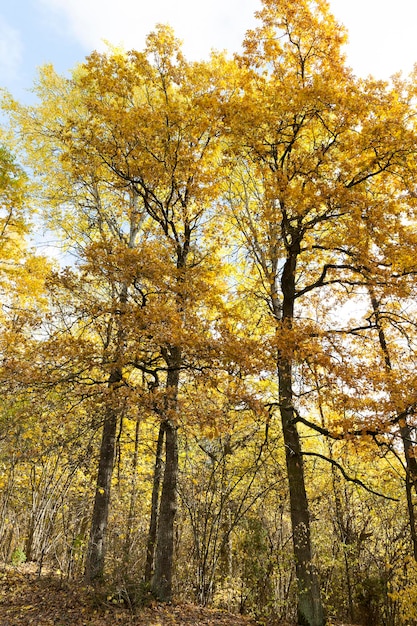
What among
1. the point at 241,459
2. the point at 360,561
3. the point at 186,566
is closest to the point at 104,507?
the point at 186,566

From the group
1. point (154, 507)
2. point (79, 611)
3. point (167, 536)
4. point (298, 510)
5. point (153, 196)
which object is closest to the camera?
point (79, 611)

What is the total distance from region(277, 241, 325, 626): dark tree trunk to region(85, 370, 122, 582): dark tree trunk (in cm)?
294

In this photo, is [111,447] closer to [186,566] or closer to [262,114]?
[186,566]

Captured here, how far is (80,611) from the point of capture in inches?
219

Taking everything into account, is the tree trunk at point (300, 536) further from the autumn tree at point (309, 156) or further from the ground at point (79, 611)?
the ground at point (79, 611)

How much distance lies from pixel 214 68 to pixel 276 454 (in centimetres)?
841

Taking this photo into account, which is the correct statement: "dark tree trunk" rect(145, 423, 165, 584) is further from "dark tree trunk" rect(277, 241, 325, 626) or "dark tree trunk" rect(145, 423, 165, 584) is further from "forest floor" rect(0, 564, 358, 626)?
"dark tree trunk" rect(277, 241, 325, 626)

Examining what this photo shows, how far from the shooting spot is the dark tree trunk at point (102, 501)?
7020 mm

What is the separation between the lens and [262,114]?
6.53 m

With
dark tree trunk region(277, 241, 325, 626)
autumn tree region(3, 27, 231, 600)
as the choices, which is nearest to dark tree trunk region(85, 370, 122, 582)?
autumn tree region(3, 27, 231, 600)

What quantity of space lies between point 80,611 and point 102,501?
2336mm

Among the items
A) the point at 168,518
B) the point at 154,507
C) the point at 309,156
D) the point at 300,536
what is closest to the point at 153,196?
the point at 309,156

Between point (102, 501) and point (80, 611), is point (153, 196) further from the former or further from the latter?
point (80, 611)

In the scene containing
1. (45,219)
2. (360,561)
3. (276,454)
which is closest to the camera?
(360,561)
